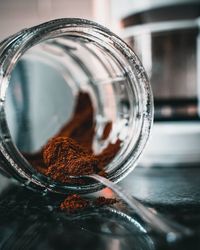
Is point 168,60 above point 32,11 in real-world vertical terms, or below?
below

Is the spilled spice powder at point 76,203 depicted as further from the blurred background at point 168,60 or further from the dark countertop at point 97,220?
the blurred background at point 168,60

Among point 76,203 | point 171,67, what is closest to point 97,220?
point 76,203

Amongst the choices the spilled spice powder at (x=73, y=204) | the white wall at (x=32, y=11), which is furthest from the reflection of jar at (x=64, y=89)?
the white wall at (x=32, y=11)

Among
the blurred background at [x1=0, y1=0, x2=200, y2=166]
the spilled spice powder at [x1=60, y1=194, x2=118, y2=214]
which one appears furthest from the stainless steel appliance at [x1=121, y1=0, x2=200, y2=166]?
the spilled spice powder at [x1=60, y1=194, x2=118, y2=214]

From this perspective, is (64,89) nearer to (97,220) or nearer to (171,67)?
(171,67)

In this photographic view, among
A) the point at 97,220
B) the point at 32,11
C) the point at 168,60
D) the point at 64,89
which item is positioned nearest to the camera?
the point at 97,220

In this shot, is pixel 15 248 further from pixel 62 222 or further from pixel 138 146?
A: pixel 138 146
